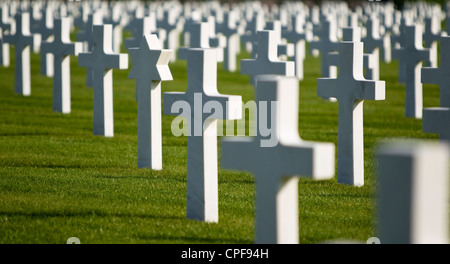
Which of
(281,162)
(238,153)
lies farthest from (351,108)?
(281,162)

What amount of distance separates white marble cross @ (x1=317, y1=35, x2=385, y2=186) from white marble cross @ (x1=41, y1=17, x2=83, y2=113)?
5.87 m

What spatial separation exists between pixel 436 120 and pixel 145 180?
3439 mm

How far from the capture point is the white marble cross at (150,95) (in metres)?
8.97

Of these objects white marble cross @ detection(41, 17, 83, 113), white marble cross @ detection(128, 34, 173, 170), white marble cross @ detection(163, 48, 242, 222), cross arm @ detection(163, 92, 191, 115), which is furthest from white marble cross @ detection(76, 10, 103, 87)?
white marble cross @ detection(163, 48, 242, 222)

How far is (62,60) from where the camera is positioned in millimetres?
13406

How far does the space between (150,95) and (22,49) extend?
23.9 feet

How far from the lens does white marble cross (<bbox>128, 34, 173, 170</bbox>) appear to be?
8.97 meters

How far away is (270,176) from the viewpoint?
15.0 feet

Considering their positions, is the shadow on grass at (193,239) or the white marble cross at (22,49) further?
the white marble cross at (22,49)

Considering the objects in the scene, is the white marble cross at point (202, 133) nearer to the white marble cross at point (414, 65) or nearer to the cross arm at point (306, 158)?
the cross arm at point (306, 158)

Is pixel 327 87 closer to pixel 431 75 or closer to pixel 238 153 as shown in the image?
pixel 431 75

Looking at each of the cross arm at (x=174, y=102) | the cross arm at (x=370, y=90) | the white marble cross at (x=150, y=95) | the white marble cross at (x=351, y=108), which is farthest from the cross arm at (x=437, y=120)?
the white marble cross at (x=150, y=95)

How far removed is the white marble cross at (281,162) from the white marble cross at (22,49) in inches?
453
